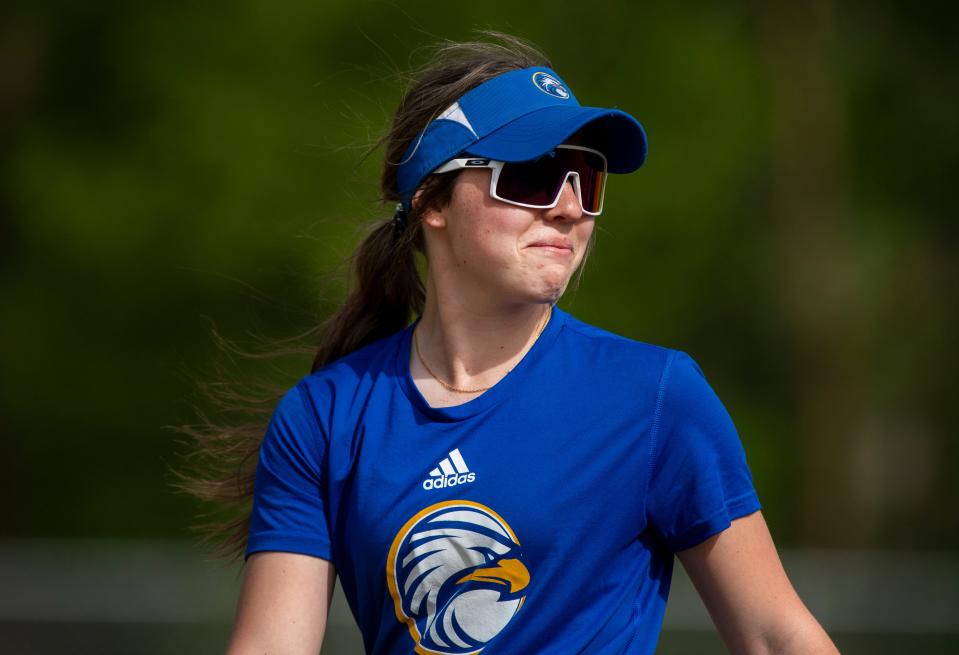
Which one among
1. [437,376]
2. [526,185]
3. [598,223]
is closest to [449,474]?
[437,376]

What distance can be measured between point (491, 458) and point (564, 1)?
10.5 metres

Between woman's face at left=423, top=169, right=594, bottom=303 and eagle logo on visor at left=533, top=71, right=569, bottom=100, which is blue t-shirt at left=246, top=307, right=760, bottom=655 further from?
eagle logo on visor at left=533, top=71, right=569, bottom=100

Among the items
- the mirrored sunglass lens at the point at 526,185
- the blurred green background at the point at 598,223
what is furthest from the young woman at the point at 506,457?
the blurred green background at the point at 598,223

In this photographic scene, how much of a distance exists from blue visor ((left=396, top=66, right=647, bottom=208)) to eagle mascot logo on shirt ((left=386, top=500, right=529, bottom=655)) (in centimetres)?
74

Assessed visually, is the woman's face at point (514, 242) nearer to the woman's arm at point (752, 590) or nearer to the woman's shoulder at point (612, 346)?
the woman's shoulder at point (612, 346)

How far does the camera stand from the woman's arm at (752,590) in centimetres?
261

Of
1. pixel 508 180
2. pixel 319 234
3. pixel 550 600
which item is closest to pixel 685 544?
pixel 550 600

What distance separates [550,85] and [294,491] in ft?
3.36

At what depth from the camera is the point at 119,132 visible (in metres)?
12.1

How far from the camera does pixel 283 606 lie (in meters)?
2.79

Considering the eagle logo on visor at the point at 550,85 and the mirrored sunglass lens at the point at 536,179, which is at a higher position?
the eagle logo on visor at the point at 550,85

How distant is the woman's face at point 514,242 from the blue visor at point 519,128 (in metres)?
0.07

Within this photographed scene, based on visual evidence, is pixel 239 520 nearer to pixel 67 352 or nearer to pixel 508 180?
pixel 508 180

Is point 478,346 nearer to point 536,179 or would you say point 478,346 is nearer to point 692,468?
point 536,179
